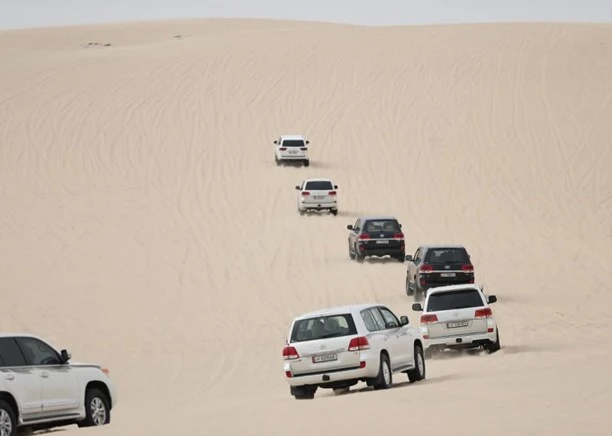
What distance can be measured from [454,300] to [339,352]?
→ 17.6 ft

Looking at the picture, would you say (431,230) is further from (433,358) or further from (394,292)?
(433,358)

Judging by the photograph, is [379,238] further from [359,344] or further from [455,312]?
[359,344]

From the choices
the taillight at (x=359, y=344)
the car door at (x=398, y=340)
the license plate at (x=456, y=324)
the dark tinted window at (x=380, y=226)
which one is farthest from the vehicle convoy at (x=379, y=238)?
the taillight at (x=359, y=344)

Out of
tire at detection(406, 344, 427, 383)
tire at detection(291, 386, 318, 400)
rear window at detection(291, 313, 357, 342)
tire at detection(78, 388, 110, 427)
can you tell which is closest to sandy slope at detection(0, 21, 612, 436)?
tire at detection(406, 344, 427, 383)

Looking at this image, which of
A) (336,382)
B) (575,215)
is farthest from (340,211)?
(336,382)

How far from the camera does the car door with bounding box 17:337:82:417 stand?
49.9ft

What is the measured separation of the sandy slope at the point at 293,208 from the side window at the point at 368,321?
1031 mm

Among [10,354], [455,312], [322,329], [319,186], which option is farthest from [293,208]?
[10,354]

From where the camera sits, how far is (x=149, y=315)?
30219mm

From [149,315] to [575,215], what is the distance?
18728mm

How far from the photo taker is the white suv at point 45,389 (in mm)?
14523

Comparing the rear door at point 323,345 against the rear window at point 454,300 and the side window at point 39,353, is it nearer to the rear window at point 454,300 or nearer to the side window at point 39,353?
the side window at point 39,353

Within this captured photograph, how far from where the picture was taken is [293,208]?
4528 centimetres

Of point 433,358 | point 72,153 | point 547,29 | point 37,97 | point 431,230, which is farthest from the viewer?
point 547,29
